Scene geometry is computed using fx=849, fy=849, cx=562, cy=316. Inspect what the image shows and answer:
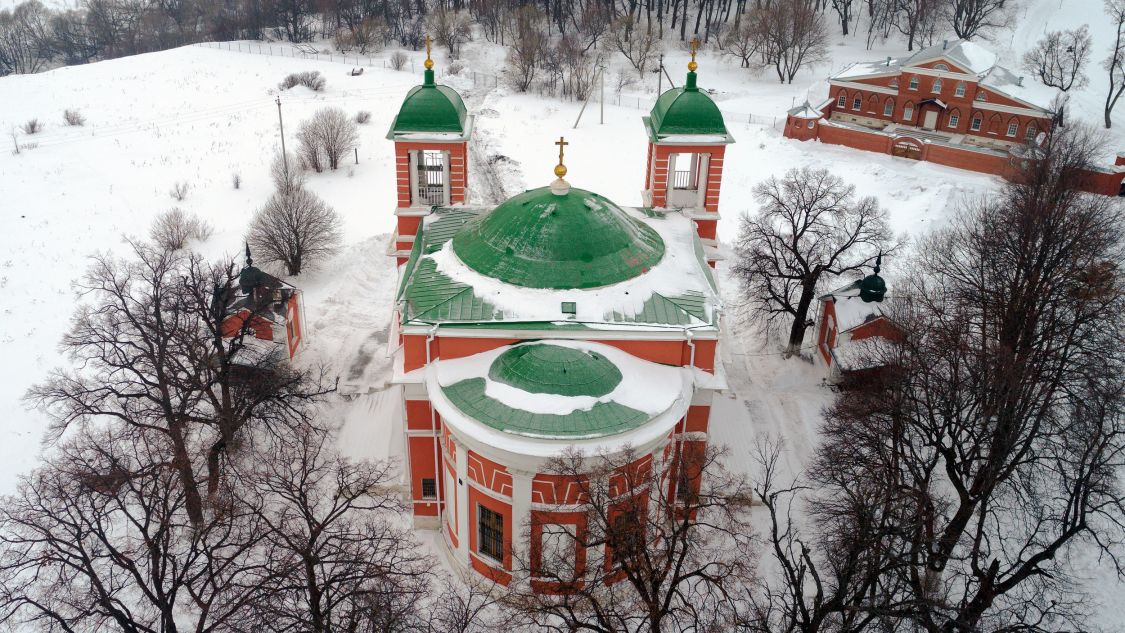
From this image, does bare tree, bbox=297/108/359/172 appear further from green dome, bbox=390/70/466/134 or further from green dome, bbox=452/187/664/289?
green dome, bbox=452/187/664/289

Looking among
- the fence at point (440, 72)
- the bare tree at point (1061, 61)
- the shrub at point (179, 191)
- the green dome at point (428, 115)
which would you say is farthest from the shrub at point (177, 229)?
the bare tree at point (1061, 61)

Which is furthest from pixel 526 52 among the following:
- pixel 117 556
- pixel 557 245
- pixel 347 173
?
pixel 117 556

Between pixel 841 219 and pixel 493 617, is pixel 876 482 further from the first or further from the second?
pixel 841 219

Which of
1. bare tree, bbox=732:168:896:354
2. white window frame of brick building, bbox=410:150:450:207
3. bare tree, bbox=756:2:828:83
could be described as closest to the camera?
white window frame of brick building, bbox=410:150:450:207

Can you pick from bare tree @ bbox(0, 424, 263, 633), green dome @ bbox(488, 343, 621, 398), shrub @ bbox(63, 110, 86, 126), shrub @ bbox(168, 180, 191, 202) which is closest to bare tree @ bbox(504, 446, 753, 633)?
green dome @ bbox(488, 343, 621, 398)

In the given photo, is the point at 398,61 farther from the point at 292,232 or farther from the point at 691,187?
the point at 691,187

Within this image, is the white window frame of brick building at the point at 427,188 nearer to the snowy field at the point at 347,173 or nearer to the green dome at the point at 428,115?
the green dome at the point at 428,115
